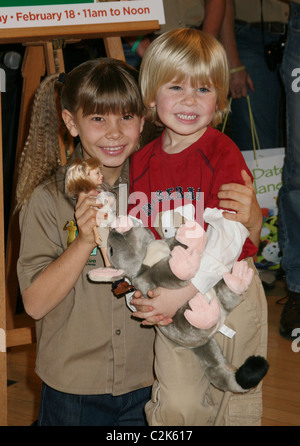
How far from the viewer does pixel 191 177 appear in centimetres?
113

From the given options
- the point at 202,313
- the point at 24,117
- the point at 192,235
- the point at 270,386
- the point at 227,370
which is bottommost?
the point at 270,386

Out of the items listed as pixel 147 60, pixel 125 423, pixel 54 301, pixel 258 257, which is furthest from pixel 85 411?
pixel 258 257

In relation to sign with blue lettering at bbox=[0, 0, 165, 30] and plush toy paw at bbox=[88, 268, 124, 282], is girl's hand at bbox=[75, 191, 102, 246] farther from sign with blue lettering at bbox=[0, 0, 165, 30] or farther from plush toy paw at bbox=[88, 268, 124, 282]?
sign with blue lettering at bbox=[0, 0, 165, 30]

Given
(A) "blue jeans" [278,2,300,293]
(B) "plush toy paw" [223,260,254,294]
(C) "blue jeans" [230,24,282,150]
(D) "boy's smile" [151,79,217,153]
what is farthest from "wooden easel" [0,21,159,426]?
(C) "blue jeans" [230,24,282,150]

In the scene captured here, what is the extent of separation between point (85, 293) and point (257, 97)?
1893mm

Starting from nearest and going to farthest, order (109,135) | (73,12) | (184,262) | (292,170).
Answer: (184,262)
(109,135)
(73,12)
(292,170)

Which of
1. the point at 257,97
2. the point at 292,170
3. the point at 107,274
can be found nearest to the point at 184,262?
the point at 107,274

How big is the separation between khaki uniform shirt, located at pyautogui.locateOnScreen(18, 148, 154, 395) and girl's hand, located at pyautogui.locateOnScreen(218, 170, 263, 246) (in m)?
0.30

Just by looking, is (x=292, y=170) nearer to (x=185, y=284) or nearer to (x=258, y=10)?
(x=258, y=10)

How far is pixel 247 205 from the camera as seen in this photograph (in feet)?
3.63

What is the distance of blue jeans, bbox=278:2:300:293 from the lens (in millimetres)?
2207

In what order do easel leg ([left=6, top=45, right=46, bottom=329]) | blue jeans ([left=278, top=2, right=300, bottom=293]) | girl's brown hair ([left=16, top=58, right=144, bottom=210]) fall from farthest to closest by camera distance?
1. blue jeans ([left=278, top=2, right=300, bottom=293])
2. easel leg ([left=6, top=45, right=46, bottom=329])
3. girl's brown hair ([left=16, top=58, right=144, bottom=210])

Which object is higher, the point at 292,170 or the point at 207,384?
the point at 292,170

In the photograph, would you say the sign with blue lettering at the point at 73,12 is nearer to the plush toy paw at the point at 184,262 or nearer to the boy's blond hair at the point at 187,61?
the boy's blond hair at the point at 187,61
